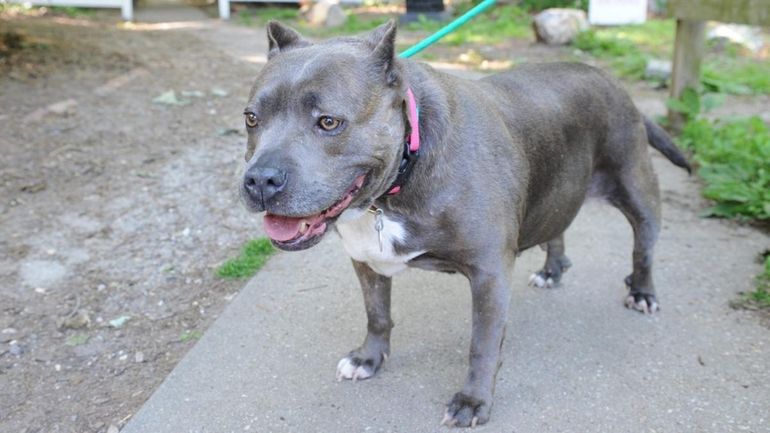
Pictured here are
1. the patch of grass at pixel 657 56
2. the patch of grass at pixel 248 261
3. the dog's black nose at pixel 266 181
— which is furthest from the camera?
the patch of grass at pixel 657 56

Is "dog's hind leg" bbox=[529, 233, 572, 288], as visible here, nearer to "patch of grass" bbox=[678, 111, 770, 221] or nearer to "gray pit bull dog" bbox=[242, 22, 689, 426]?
"gray pit bull dog" bbox=[242, 22, 689, 426]

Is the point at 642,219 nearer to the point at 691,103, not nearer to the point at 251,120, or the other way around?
the point at 251,120

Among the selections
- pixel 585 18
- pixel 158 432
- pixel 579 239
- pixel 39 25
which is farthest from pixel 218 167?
pixel 585 18

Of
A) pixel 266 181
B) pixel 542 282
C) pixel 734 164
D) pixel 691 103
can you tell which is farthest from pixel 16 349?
pixel 691 103

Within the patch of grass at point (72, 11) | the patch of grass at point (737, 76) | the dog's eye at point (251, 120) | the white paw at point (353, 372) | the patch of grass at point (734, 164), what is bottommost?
the white paw at point (353, 372)

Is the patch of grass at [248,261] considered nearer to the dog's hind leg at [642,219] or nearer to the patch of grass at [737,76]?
the dog's hind leg at [642,219]

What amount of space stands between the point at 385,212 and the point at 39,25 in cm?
927

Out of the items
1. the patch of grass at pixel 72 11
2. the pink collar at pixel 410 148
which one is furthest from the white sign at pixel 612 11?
the pink collar at pixel 410 148

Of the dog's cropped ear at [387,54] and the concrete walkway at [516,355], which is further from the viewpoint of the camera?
the concrete walkway at [516,355]

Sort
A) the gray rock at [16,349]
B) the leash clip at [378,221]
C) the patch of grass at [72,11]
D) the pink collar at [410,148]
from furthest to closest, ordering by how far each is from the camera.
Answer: the patch of grass at [72,11]
the gray rock at [16,349]
the leash clip at [378,221]
the pink collar at [410,148]

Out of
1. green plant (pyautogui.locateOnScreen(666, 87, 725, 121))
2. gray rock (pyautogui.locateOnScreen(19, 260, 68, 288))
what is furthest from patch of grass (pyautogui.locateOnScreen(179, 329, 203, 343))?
green plant (pyautogui.locateOnScreen(666, 87, 725, 121))

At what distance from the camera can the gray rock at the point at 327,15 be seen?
519 inches

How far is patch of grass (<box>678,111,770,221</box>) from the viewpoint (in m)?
5.18

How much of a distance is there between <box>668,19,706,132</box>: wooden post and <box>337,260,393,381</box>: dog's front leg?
4.23 meters
